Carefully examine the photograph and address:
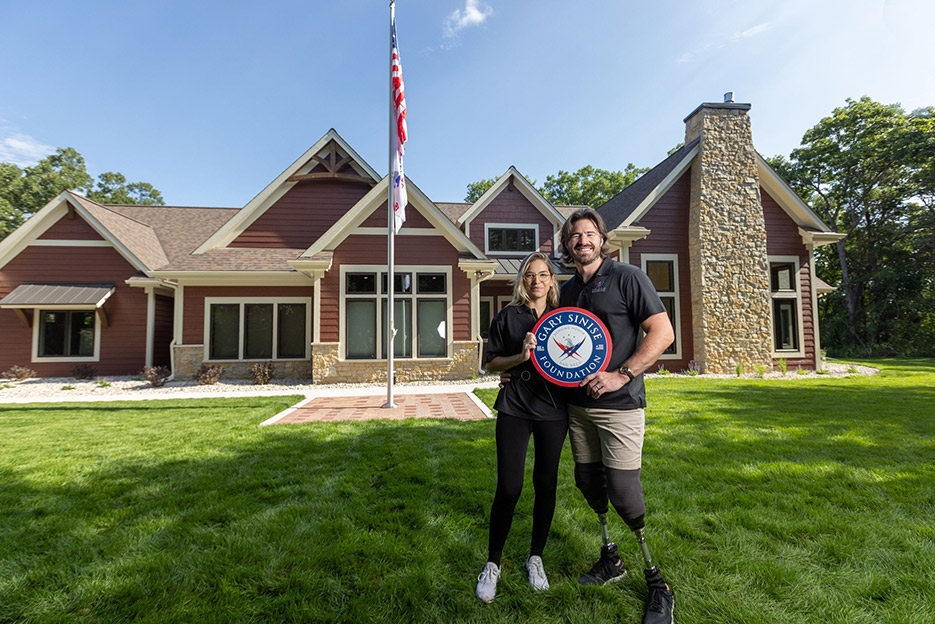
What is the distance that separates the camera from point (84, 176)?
90.2 ft

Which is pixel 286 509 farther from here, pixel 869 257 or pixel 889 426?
pixel 869 257

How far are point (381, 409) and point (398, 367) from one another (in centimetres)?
330

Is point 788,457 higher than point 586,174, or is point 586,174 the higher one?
point 586,174

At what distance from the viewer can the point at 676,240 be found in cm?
1239

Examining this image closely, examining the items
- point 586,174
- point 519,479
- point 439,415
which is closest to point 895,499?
point 519,479

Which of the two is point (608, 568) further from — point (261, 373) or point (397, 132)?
point (261, 373)

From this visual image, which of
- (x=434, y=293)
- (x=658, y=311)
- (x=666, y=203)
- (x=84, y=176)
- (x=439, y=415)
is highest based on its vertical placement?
(x=84, y=176)

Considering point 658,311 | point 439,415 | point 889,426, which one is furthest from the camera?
point 439,415

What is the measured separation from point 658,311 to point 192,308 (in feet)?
42.2

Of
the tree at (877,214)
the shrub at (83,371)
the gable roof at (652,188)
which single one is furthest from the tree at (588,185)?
the shrub at (83,371)

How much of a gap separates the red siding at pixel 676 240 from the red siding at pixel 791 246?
2653 mm

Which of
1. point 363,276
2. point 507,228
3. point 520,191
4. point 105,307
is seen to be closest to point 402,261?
point 363,276

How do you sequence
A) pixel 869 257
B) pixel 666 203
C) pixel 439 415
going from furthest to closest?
pixel 869 257
pixel 666 203
pixel 439 415

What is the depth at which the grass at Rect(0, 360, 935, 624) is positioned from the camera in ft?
6.34
